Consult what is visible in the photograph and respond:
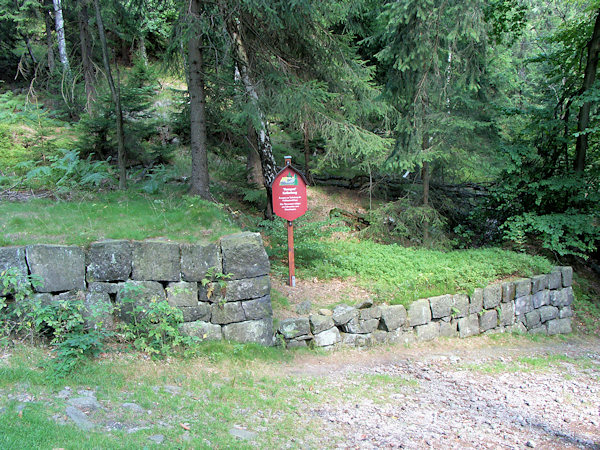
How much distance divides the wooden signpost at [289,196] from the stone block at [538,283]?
17.1ft

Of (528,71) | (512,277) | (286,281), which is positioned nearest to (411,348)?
(286,281)

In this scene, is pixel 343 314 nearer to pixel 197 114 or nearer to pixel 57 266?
pixel 57 266

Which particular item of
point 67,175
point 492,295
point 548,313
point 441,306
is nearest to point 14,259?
point 67,175

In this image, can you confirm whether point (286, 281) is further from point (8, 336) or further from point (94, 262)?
point (8, 336)

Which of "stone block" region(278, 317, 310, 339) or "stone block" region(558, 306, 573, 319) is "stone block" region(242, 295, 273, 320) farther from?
"stone block" region(558, 306, 573, 319)

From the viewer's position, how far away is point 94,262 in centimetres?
537

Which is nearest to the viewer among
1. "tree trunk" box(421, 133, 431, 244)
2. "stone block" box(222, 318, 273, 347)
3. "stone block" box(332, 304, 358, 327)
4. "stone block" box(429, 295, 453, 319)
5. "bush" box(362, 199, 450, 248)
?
"stone block" box(222, 318, 273, 347)

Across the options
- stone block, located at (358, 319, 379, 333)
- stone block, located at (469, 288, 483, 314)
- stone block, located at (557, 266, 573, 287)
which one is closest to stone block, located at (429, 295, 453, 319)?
stone block, located at (469, 288, 483, 314)

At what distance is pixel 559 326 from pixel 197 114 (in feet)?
29.6

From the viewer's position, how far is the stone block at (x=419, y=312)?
24.5ft

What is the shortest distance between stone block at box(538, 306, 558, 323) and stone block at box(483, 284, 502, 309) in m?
1.43

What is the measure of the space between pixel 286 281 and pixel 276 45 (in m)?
5.23

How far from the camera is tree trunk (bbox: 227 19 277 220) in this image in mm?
8648

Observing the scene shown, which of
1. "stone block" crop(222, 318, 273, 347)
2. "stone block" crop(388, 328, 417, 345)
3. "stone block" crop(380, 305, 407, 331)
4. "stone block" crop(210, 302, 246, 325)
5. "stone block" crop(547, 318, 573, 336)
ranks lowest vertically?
"stone block" crop(547, 318, 573, 336)
